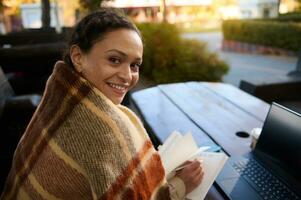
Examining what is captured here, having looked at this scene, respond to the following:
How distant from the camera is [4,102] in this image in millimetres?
2531

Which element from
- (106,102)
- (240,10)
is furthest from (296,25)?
(240,10)

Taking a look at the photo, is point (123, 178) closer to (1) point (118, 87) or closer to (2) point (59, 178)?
(2) point (59, 178)

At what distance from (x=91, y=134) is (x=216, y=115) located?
1.34 meters

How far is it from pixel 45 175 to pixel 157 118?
1.15m

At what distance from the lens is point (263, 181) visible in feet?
4.08

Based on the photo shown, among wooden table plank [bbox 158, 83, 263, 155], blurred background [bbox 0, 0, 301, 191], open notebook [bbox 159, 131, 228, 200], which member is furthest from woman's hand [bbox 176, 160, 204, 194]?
blurred background [bbox 0, 0, 301, 191]

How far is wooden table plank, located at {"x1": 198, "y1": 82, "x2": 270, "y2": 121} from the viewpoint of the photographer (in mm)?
2043

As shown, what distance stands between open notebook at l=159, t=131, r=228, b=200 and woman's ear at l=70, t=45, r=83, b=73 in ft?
1.68

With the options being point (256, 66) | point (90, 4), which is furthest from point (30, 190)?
point (256, 66)

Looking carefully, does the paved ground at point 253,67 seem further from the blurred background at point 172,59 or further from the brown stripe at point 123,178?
the brown stripe at point 123,178

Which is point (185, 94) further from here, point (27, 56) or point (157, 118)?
point (27, 56)

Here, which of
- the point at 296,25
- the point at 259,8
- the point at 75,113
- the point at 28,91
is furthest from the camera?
the point at 259,8

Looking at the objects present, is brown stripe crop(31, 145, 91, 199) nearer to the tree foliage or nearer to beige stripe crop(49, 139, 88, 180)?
beige stripe crop(49, 139, 88, 180)

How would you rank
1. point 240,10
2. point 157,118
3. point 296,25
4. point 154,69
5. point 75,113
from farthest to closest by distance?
1. point 240,10
2. point 296,25
3. point 154,69
4. point 157,118
5. point 75,113
